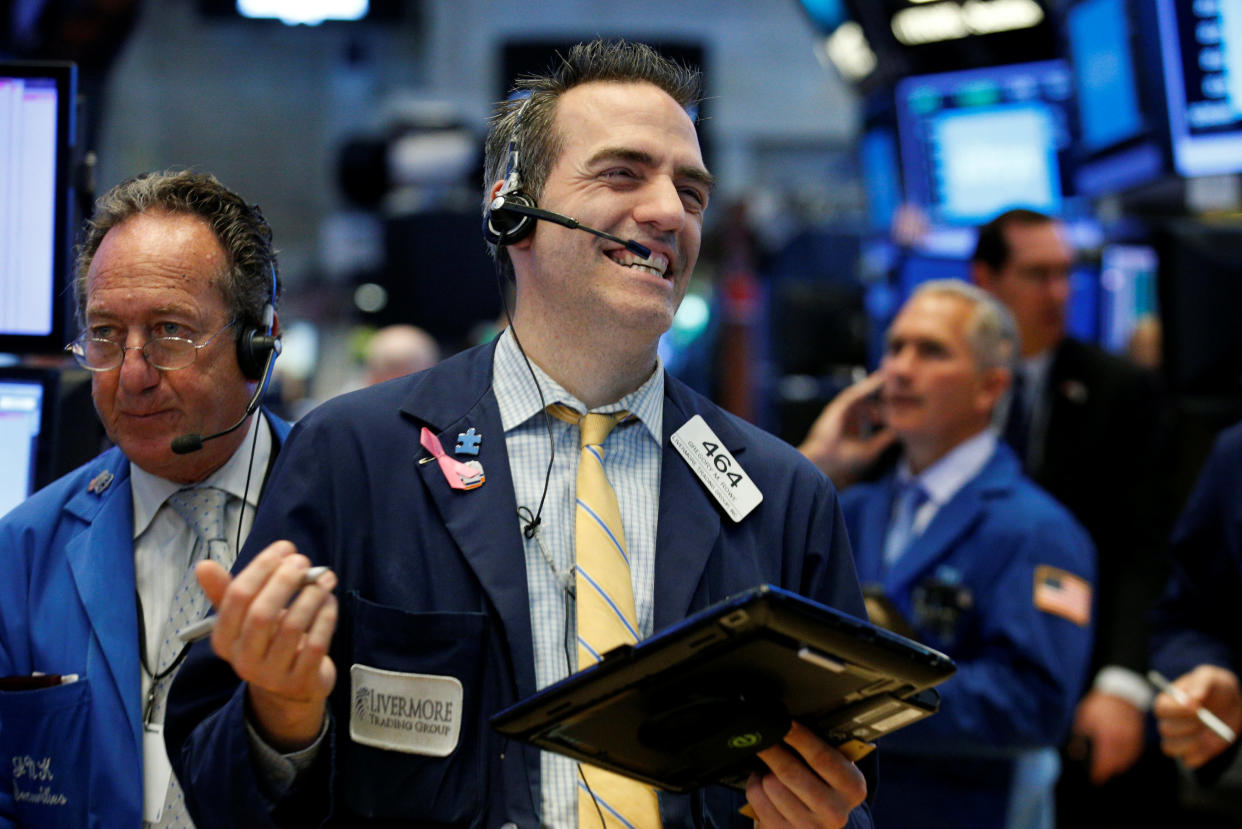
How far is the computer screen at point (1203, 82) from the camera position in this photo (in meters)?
3.82

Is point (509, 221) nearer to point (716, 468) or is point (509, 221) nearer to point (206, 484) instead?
point (716, 468)

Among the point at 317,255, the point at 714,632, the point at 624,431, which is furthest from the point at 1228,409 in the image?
the point at 317,255

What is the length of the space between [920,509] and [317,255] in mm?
13160

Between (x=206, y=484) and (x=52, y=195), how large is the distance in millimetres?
628

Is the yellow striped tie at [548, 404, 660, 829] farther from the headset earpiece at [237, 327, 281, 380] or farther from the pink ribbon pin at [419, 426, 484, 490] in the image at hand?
the headset earpiece at [237, 327, 281, 380]

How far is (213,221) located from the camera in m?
2.18

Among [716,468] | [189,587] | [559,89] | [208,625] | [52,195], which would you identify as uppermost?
[559,89]

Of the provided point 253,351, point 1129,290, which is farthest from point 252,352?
point 1129,290

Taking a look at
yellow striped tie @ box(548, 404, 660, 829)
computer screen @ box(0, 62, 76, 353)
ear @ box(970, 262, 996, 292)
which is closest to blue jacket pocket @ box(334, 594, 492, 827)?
yellow striped tie @ box(548, 404, 660, 829)

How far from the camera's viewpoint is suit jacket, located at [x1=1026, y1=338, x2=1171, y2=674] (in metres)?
4.13

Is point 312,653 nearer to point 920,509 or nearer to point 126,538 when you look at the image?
point 126,538

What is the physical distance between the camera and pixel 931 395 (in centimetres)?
368

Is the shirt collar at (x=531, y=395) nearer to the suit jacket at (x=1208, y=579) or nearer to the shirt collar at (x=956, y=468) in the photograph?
the suit jacket at (x=1208, y=579)

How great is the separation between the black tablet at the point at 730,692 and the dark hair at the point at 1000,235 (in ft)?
10.6
